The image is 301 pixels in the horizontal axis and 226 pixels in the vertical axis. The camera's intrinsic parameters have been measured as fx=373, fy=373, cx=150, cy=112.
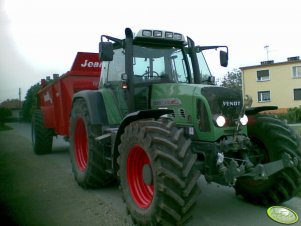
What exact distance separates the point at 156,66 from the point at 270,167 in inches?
84.5

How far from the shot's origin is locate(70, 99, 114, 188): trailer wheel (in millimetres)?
5766

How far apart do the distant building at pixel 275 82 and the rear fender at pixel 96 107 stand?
121ft

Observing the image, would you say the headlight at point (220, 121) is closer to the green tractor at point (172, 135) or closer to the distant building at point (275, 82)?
the green tractor at point (172, 135)

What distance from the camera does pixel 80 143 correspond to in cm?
665

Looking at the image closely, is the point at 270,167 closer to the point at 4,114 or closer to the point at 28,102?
the point at 4,114

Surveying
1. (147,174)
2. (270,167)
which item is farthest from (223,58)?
(147,174)

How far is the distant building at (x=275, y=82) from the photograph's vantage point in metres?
41.5

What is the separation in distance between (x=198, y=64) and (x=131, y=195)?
2389 mm

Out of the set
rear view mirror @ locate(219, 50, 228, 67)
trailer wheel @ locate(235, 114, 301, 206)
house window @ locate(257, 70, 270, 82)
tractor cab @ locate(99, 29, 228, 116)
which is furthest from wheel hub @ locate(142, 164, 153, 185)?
house window @ locate(257, 70, 270, 82)

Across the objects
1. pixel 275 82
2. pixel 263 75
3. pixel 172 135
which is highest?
pixel 263 75

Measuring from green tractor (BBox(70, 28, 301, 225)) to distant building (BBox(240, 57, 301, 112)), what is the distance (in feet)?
121

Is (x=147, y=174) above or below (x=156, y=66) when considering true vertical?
below

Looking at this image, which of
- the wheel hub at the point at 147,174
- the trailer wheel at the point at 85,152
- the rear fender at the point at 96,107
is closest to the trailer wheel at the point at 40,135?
the trailer wheel at the point at 85,152

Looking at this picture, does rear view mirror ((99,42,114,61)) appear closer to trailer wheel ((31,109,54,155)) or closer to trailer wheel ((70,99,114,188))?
trailer wheel ((70,99,114,188))
